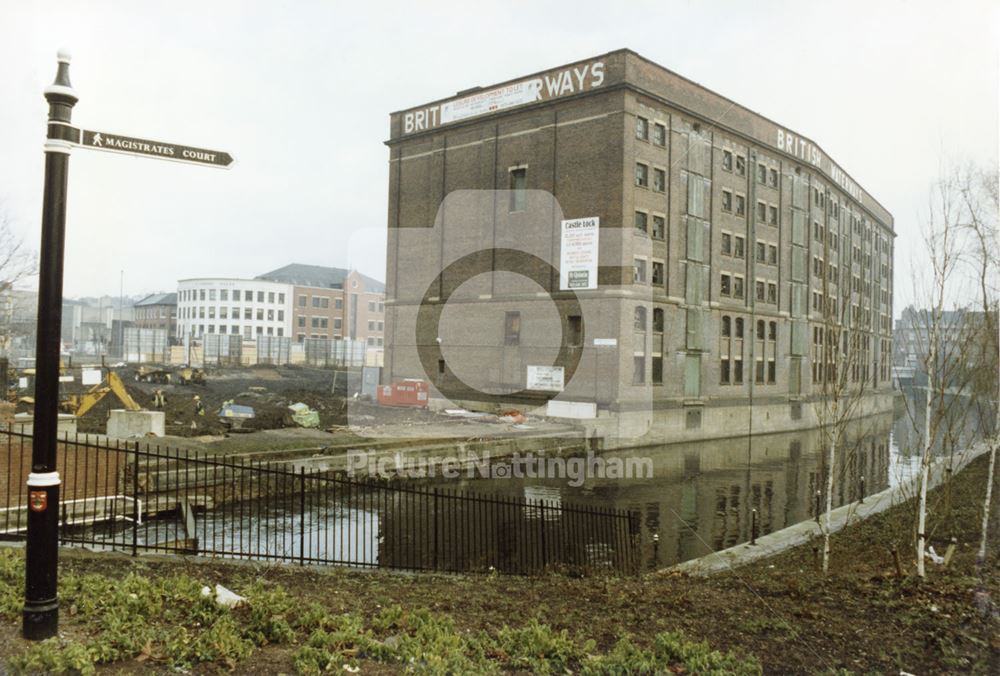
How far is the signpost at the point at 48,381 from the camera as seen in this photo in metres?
4.77

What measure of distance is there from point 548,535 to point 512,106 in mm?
30000

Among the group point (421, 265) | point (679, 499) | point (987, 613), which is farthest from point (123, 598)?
point (421, 265)

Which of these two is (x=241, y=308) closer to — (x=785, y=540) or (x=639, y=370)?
(x=639, y=370)

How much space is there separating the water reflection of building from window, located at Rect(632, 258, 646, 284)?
915 cm

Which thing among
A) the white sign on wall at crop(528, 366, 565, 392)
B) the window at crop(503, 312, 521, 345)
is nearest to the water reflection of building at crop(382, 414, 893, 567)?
the white sign on wall at crop(528, 366, 565, 392)

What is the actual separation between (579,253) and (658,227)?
4.86m

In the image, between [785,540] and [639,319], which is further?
[639,319]

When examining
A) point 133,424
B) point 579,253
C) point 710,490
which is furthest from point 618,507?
point 579,253

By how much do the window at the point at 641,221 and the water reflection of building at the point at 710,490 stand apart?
12068 mm

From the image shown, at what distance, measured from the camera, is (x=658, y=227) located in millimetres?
36844

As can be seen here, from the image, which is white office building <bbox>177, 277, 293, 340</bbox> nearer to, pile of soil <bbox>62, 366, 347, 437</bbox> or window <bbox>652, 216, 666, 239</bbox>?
pile of soil <bbox>62, 366, 347, 437</bbox>

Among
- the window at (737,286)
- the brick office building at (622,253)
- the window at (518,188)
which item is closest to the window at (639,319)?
the brick office building at (622,253)

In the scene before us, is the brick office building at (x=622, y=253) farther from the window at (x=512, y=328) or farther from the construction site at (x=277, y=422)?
the construction site at (x=277, y=422)

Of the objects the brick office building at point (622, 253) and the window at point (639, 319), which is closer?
the brick office building at point (622, 253)
